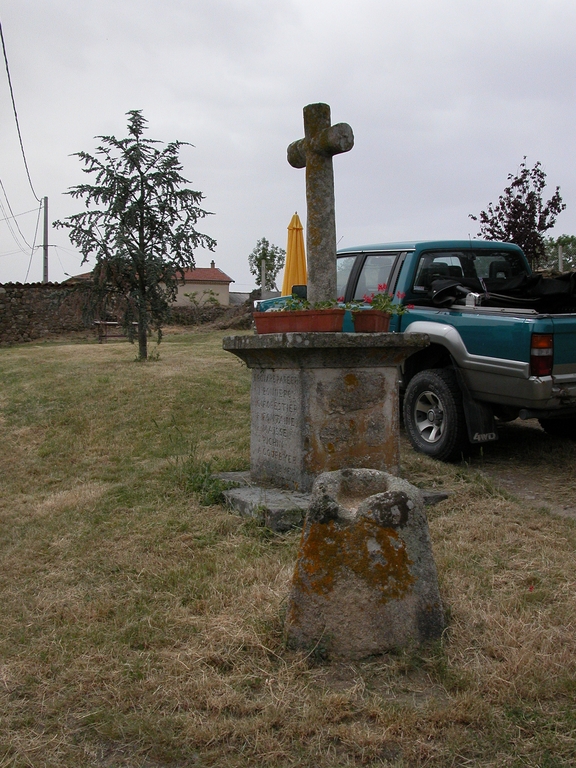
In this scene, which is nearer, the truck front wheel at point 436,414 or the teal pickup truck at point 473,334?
the teal pickup truck at point 473,334

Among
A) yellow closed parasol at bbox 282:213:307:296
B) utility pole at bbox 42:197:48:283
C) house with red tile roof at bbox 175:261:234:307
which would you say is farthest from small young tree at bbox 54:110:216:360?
house with red tile roof at bbox 175:261:234:307

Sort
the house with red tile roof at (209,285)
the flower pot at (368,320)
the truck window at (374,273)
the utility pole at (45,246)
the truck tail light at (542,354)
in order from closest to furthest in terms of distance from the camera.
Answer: the flower pot at (368,320) < the truck tail light at (542,354) < the truck window at (374,273) < the utility pole at (45,246) < the house with red tile roof at (209,285)

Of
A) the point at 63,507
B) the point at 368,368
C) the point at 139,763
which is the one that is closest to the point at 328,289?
the point at 368,368

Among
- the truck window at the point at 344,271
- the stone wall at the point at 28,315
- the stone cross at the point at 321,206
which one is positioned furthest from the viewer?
the stone wall at the point at 28,315

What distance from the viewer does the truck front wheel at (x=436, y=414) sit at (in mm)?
6195

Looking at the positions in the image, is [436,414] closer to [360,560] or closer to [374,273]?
A: [374,273]

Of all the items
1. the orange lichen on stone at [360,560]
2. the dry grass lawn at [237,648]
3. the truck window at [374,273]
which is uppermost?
the truck window at [374,273]

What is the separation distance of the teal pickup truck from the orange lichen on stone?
9.95 feet

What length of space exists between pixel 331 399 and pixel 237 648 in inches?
82.9

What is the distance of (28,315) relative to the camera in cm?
2134

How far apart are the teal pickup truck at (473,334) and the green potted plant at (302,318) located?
0.95 m

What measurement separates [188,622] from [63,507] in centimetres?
253

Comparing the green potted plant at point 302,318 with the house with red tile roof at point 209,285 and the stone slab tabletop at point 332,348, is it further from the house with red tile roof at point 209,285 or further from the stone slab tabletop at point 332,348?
the house with red tile roof at point 209,285

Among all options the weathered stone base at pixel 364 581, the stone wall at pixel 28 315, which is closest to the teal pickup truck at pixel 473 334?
the weathered stone base at pixel 364 581
